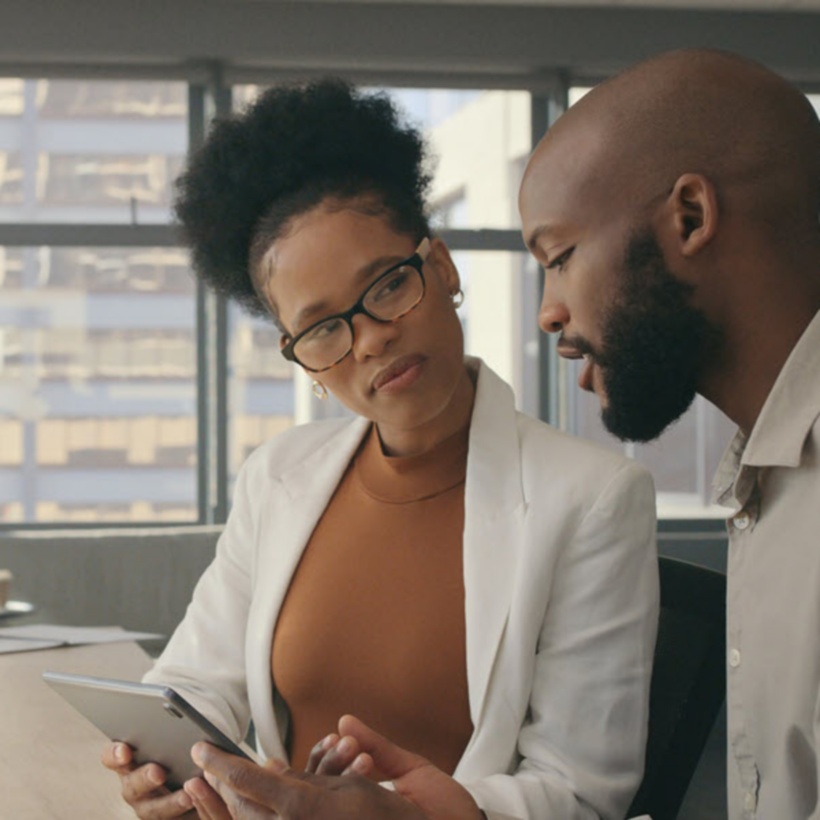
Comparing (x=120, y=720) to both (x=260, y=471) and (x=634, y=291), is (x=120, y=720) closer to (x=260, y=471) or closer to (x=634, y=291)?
(x=260, y=471)

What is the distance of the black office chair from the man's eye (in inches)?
16.4

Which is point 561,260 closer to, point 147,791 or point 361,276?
point 361,276

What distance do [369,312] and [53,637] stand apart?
154cm

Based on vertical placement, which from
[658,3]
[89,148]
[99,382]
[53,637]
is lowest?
[53,637]

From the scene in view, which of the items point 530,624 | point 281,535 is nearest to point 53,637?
point 281,535

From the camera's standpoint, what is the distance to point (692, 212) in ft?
4.00

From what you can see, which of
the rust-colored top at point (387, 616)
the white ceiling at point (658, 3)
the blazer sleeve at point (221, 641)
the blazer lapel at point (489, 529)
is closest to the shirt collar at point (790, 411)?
the blazer lapel at point (489, 529)

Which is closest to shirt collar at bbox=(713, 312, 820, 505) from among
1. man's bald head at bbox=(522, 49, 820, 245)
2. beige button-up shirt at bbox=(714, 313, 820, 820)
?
beige button-up shirt at bbox=(714, 313, 820, 820)

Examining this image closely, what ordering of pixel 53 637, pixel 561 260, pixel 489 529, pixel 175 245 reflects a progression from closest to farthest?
pixel 561 260
pixel 489 529
pixel 53 637
pixel 175 245

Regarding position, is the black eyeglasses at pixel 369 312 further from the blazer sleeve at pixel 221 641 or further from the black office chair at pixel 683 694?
the black office chair at pixel 683 694

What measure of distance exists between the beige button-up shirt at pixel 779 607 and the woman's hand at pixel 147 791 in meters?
0.54

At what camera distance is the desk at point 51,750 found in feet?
4.84

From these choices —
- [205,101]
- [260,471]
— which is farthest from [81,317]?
[260,471]

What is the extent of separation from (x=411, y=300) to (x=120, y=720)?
2.09 ft
